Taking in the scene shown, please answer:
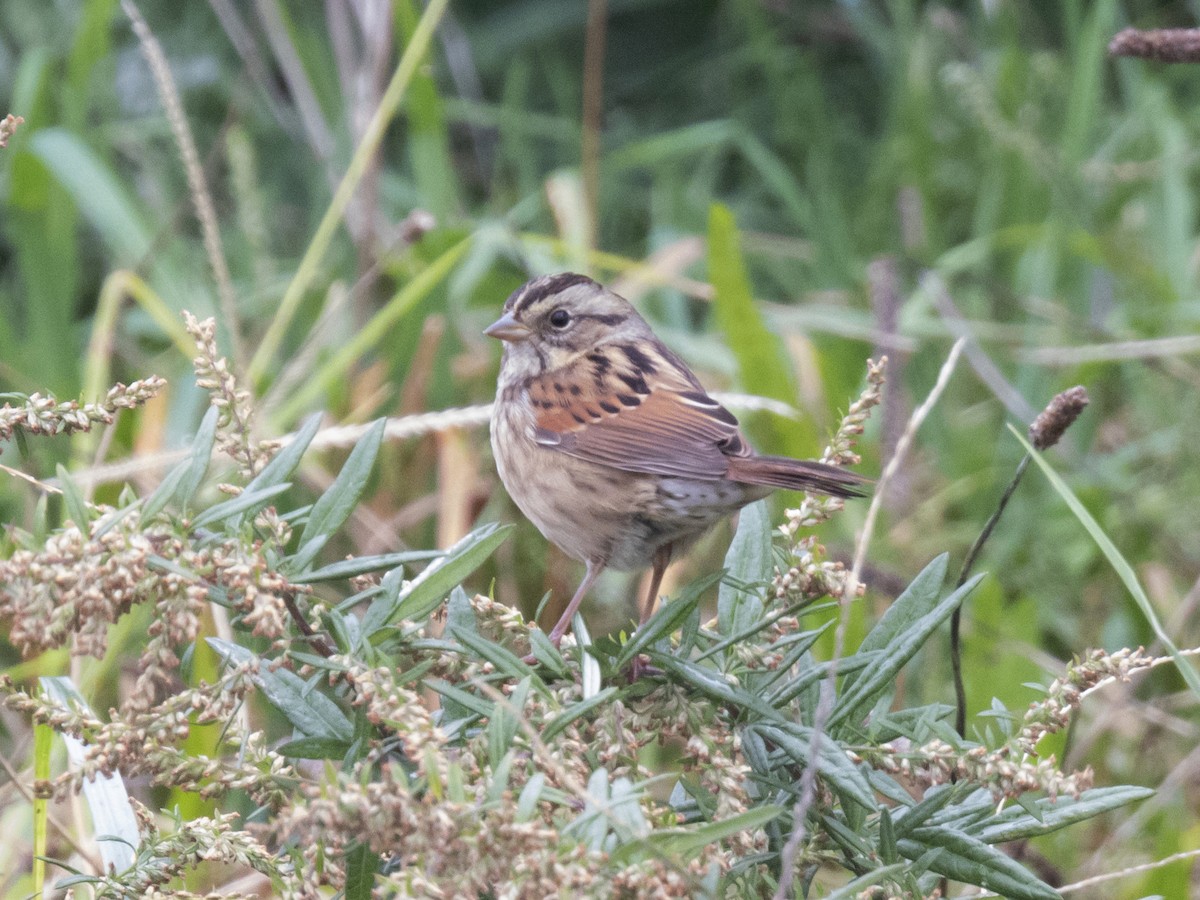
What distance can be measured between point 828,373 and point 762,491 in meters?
1.68

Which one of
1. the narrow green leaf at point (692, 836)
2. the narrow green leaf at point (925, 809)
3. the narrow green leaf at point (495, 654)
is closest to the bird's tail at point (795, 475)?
the narrow green leaf at point (925, 809)

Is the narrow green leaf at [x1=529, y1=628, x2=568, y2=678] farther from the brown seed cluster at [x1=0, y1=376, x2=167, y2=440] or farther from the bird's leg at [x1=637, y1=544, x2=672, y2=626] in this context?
the bird's leg at [x1=637, y1=544, x2=672, y2=626]

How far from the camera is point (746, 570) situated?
1.59 meters

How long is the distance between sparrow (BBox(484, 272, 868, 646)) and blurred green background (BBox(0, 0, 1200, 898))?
1.65ft

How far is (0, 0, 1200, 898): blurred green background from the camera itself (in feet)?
10.6

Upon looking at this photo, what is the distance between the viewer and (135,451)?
3.57 metres

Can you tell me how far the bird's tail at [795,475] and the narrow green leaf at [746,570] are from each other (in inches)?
4.7

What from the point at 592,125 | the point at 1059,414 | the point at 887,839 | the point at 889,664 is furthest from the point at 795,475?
the point at 592,125

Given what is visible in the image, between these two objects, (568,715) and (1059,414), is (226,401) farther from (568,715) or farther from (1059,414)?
(1059,414)

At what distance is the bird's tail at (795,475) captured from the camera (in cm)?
182

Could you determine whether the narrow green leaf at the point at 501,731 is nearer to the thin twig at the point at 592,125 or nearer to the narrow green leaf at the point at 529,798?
the narrow green leaf at the point at 529,798

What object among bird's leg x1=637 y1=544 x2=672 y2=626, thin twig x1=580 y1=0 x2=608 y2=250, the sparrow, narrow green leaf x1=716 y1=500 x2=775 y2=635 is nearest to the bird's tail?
the sparrow

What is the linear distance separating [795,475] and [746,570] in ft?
1.30

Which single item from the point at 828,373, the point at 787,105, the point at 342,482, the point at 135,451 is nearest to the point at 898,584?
the point at 342,482
